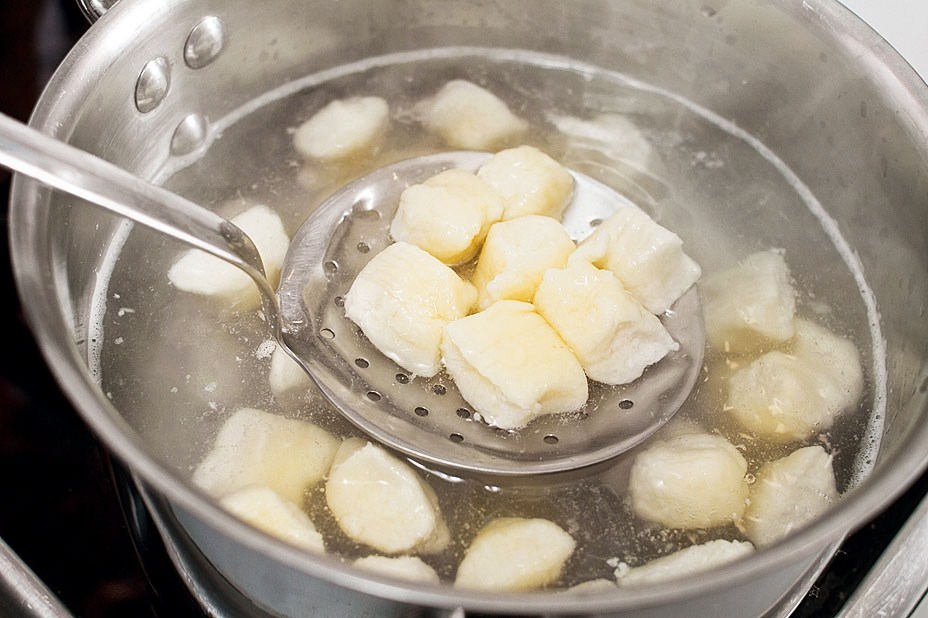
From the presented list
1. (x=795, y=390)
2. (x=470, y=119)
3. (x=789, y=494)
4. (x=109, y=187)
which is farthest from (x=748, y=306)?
(x=109, y=187)

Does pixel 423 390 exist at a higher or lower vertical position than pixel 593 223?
lower

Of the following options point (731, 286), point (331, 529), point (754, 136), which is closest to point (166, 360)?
point (331, 529)

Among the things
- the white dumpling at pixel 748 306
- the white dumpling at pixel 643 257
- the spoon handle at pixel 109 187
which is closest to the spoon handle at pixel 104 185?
the spoon handle at pixel 109 187

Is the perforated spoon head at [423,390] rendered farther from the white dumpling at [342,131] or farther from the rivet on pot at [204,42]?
the rivet on pot at [204,42]

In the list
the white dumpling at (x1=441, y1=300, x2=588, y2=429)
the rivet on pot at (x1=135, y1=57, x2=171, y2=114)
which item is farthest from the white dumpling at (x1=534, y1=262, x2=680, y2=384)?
the rivet on pot at (x1=135, y1=57, x2=171, y2=114)

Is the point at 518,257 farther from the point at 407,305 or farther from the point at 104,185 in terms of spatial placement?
the point at 104,185
